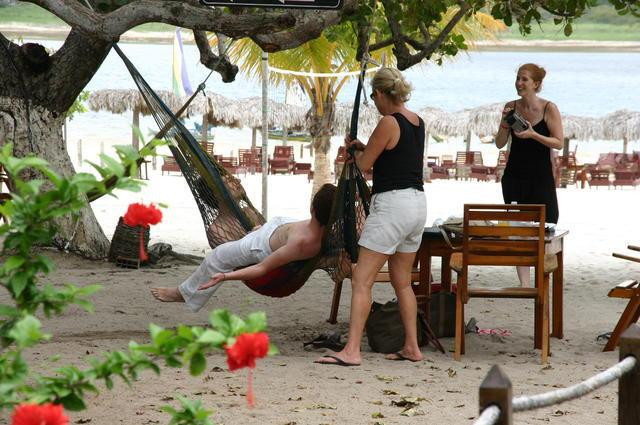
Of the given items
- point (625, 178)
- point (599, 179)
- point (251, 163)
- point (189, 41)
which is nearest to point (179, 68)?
point (251, 163)

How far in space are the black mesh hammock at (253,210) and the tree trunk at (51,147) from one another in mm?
1356

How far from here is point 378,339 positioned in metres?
5.02

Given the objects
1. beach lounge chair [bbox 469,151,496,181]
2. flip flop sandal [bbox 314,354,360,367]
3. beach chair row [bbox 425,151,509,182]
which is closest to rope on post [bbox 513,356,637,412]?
flip flop sandal [bbox 314,354,360,367]

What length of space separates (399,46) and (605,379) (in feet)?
17.7

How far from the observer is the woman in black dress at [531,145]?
5.50m

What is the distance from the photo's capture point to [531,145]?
5.71m

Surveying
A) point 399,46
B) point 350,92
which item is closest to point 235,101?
point 399,46

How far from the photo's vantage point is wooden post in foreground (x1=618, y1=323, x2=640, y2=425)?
233 centimetres

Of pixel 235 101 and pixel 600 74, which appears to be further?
pixel 600 74

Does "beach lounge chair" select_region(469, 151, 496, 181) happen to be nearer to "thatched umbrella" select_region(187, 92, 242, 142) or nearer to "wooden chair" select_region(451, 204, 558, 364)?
"thatched umbrella" select_region(187, 92, 242, 142)

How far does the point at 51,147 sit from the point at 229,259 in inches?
125

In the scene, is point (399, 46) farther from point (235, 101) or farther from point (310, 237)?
point (235, 101)

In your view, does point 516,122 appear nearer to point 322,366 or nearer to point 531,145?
point 531,145

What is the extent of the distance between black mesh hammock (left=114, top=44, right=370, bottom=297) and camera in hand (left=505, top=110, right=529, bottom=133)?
3.32ft
